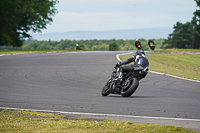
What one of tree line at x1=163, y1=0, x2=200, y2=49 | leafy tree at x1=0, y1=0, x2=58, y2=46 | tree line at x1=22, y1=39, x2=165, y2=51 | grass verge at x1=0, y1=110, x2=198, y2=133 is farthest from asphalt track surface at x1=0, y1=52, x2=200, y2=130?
tree line at x1=22, y1=39, x2=165, y2=51

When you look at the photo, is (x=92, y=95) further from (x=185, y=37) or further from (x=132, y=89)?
(x=185, y=37)

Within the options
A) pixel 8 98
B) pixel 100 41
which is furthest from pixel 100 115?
pixel 100 41

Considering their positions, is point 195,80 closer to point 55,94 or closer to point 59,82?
point 59,82

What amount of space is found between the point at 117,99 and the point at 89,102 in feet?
3.67

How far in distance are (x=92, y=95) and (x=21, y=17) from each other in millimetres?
50161

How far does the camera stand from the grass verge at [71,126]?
7.51 m

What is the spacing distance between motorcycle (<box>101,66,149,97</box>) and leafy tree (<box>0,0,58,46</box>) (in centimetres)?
4500

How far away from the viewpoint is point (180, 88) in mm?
15508

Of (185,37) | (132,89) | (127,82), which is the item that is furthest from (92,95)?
(185,37)

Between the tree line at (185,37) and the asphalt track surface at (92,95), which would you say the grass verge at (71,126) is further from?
the tree line at (185,37)

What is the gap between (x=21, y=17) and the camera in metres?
61.2

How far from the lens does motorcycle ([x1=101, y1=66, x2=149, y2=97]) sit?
12211mm

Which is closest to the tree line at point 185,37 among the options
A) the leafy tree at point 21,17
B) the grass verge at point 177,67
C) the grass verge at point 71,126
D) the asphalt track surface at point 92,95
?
the leafy tree at point 21,17

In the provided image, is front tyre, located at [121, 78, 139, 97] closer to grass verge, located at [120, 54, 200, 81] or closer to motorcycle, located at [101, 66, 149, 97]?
motorcycle, located at [101, 66, 149, 97]
